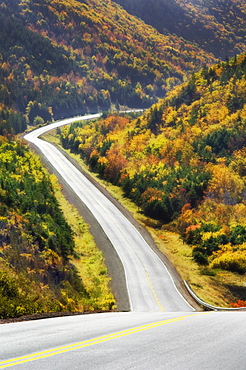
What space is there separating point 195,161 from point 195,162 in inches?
10.2

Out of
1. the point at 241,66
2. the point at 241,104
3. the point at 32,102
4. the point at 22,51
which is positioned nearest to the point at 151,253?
the point at 241,104

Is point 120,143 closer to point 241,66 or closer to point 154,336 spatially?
point 241,66

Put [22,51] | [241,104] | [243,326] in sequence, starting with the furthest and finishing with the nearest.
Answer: [22,51]
[241,104]
[243,326]

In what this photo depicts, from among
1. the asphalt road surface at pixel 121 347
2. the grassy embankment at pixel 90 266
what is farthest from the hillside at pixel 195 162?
the asphalt road surface at pixel 121 347

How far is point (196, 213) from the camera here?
57.5 m

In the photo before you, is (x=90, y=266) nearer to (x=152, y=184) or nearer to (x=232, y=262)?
(x=232, y=262)

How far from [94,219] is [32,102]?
123363mm

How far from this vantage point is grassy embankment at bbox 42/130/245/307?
37.9 m

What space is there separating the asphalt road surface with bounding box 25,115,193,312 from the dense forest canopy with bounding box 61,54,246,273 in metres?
6.94

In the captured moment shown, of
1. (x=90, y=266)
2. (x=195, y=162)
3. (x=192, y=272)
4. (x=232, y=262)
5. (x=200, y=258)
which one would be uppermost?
(x=195, y=162)

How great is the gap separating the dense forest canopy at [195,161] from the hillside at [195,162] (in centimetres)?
14

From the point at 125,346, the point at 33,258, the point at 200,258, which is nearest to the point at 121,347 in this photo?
the point at 125,346

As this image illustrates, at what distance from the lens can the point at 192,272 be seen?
4419cm

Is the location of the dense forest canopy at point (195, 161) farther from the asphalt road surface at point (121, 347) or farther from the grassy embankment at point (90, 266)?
the asphalt road surface at point (121, 347)
